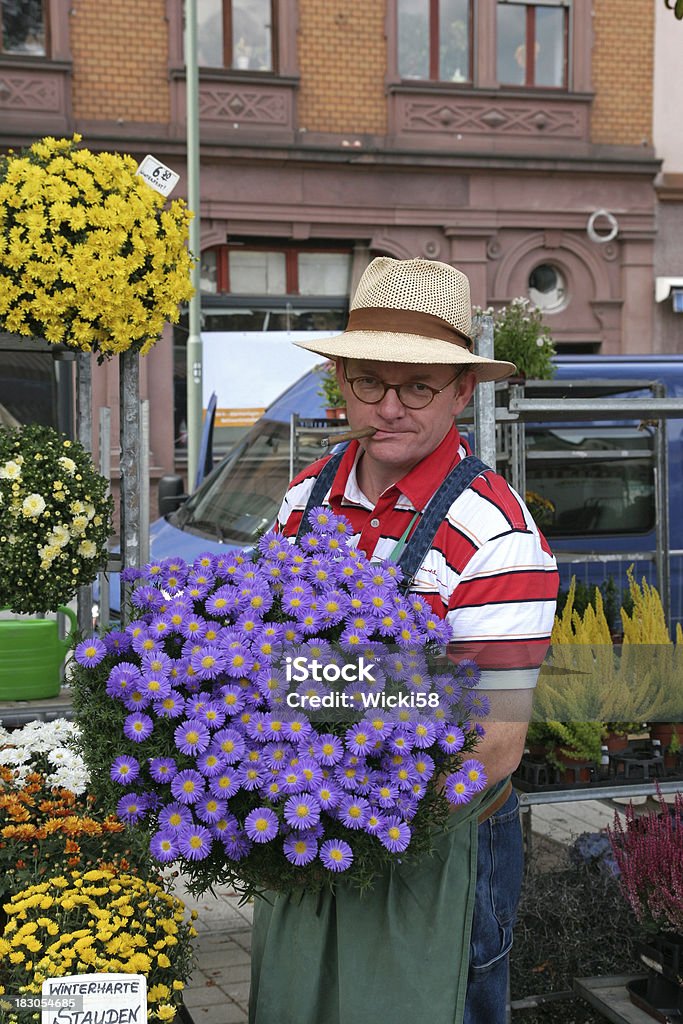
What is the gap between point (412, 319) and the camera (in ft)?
7.24

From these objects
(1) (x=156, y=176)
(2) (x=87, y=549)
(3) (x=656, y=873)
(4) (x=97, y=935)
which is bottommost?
(3) (x=656, y=873)

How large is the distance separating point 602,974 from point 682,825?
684 mm

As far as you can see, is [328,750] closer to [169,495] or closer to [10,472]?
[10,472]

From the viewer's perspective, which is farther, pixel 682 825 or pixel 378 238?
pixel 378 238

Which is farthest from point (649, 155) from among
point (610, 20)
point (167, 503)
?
point (167, 503)

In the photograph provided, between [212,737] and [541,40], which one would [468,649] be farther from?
[541,40]

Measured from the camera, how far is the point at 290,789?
5.58 ft

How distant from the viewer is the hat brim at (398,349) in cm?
212

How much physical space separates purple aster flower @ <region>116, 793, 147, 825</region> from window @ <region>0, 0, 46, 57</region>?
47.6ft

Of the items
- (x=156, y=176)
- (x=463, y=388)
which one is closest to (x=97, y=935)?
(x=463, y=388)

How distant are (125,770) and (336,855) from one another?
1.12ft

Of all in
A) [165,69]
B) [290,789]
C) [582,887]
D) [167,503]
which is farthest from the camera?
[165,69]

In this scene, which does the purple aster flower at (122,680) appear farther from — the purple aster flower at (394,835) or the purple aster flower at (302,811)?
the purple aster flower at (394,835)

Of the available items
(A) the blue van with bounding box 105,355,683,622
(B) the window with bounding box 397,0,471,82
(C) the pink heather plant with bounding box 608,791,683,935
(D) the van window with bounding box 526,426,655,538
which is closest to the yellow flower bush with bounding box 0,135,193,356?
(C) the pink heather plant with bounding box 608,791,683,935
